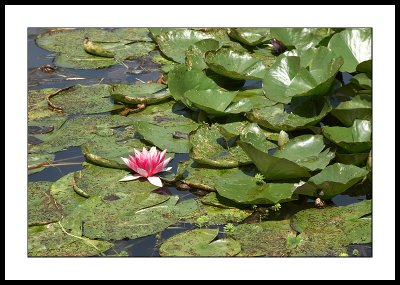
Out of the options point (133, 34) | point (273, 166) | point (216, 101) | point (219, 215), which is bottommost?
point (219, 215)

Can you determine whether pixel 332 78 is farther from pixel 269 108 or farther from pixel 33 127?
pixel 33 127

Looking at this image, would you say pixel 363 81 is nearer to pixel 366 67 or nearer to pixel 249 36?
pixel 366 67

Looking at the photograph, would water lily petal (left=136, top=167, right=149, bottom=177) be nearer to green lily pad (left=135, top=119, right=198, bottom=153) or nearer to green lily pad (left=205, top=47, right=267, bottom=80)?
green lily pad (left=135, top=119, right=198, bottom=153)

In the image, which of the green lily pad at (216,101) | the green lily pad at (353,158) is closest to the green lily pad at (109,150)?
the green lily pad at (216,101)

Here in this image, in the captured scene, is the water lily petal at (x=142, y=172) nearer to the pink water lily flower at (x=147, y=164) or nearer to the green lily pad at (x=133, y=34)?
the pink water lily flower at (x=147, y=164)

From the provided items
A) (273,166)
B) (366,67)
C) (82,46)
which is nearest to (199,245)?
(273,166)

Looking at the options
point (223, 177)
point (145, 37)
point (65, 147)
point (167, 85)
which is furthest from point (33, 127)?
point (145, 37)

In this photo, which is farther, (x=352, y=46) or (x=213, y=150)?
(x=352, y=46)
